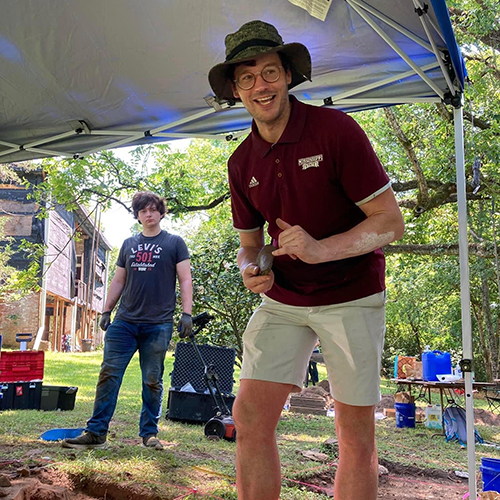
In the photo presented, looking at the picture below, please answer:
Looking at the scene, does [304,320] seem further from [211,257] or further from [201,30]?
[211,257]

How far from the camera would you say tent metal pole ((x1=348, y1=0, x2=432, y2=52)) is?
327 cm

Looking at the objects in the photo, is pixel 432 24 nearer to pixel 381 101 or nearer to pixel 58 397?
pixel 381 101

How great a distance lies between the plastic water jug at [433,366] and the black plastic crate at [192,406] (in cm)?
341

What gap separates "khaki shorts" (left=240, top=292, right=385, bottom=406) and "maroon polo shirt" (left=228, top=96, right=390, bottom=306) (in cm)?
5

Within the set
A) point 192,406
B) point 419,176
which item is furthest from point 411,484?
point 419,176

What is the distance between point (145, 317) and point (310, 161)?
110 inches

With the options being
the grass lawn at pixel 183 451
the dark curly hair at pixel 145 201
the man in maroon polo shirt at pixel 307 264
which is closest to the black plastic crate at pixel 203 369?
the grass lawn at pixel 183 451

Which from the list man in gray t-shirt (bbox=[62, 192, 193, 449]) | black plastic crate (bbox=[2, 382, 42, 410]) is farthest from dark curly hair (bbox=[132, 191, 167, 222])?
black plastic crate (bbox=[2, 382, 42, 410])

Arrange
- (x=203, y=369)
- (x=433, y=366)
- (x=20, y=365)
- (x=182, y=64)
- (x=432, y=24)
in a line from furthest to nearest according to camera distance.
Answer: (x=433, y=366) → (x=20, y=365) → (x=203, y=369) → (x=182, y=64) → (x=432, y=24)

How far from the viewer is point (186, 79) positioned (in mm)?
4059

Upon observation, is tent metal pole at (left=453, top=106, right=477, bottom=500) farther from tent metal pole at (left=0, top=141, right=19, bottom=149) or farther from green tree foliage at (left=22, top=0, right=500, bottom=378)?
tent metal pole at (left=0, top=141, right=19, bottom=149)

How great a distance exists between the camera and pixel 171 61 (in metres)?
3.86

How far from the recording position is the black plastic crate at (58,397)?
6.87 m

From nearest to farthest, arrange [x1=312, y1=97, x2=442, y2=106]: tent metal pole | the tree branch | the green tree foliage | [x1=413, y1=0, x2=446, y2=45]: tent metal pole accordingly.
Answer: [x1=413, y1=0, x2=446, y2=45]: tent metal pole
[x1=312, y1=97, x2=442, y2=106]: tent metal pole
the tree branch
the green tree foliage
